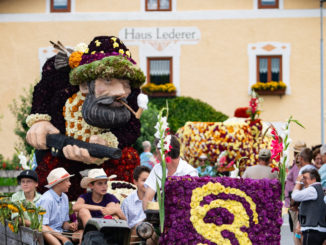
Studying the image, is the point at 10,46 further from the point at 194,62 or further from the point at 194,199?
→ the point at 194,199

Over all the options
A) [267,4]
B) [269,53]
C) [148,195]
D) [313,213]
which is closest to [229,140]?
[313,213]

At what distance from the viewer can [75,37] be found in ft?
86.9

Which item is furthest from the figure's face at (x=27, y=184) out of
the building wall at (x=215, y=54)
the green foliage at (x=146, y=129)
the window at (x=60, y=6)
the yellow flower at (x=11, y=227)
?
the window at (x=60, y=6)

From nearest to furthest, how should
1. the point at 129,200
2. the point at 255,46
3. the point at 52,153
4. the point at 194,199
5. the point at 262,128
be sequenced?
1. the point at 194,199
2. the point at 129,200
3. the point at 52,153
4. the point at 262,128
5. the point at 255,46

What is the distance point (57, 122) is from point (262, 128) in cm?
746

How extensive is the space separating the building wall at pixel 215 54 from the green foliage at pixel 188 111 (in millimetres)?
527

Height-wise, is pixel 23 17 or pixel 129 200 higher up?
pixel 23 17

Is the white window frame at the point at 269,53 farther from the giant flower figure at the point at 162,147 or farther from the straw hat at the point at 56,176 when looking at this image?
the giant flower figure at the point at 162,147

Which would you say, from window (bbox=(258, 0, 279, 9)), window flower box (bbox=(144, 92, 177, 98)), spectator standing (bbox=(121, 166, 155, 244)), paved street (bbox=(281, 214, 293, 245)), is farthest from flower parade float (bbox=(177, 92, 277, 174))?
window (bbox=(258, 0, 279, 9))

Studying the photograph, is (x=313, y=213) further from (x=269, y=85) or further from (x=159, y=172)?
(x=269, y=85)

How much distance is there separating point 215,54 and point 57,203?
18.9m

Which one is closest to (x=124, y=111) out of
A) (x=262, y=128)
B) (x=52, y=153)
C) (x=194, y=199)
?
(x=52, y=153)

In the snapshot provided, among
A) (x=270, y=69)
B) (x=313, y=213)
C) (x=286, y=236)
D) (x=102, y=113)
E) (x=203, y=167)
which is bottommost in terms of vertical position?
(x=286, y=236)

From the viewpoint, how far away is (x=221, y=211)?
6699mm
